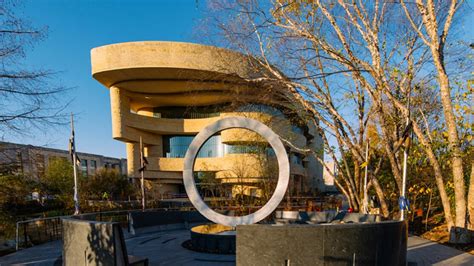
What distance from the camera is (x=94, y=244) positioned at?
5.97 meters

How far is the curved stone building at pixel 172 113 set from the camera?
3703cm

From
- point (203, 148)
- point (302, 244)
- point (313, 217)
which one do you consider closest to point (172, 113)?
point (203, 148)

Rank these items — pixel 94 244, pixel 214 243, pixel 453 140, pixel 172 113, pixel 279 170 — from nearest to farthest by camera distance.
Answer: pixel 94 244 → pixel 279 170 → pixel 453 140 → pixel 214 243 → pixel 172 113

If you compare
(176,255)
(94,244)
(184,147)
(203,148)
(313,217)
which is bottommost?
(176,255)

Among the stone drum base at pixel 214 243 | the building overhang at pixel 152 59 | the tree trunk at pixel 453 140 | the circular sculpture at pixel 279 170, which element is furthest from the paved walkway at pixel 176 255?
the building overhang at pixel 152 59

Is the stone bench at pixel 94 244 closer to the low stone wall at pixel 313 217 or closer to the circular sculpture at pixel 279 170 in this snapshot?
the circular sculpture at pixel 279 170

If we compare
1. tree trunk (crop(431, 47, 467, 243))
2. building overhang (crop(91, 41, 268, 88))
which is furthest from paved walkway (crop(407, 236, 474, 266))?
building overhang (crop(91, 41, 268, 88))

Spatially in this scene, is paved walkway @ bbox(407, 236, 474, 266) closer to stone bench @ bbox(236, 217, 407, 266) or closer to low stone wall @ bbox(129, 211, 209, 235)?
stone bench @ bbox(236, 217, 407, 266)

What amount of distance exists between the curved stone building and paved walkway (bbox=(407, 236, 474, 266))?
17.4m

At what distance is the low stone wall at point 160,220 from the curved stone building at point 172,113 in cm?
1244

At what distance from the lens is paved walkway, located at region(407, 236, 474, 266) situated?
8.54m

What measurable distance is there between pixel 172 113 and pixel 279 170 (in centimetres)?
4262

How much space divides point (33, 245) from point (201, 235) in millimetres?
7527

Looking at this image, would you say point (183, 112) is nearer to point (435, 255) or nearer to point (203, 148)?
point (203, 148)
